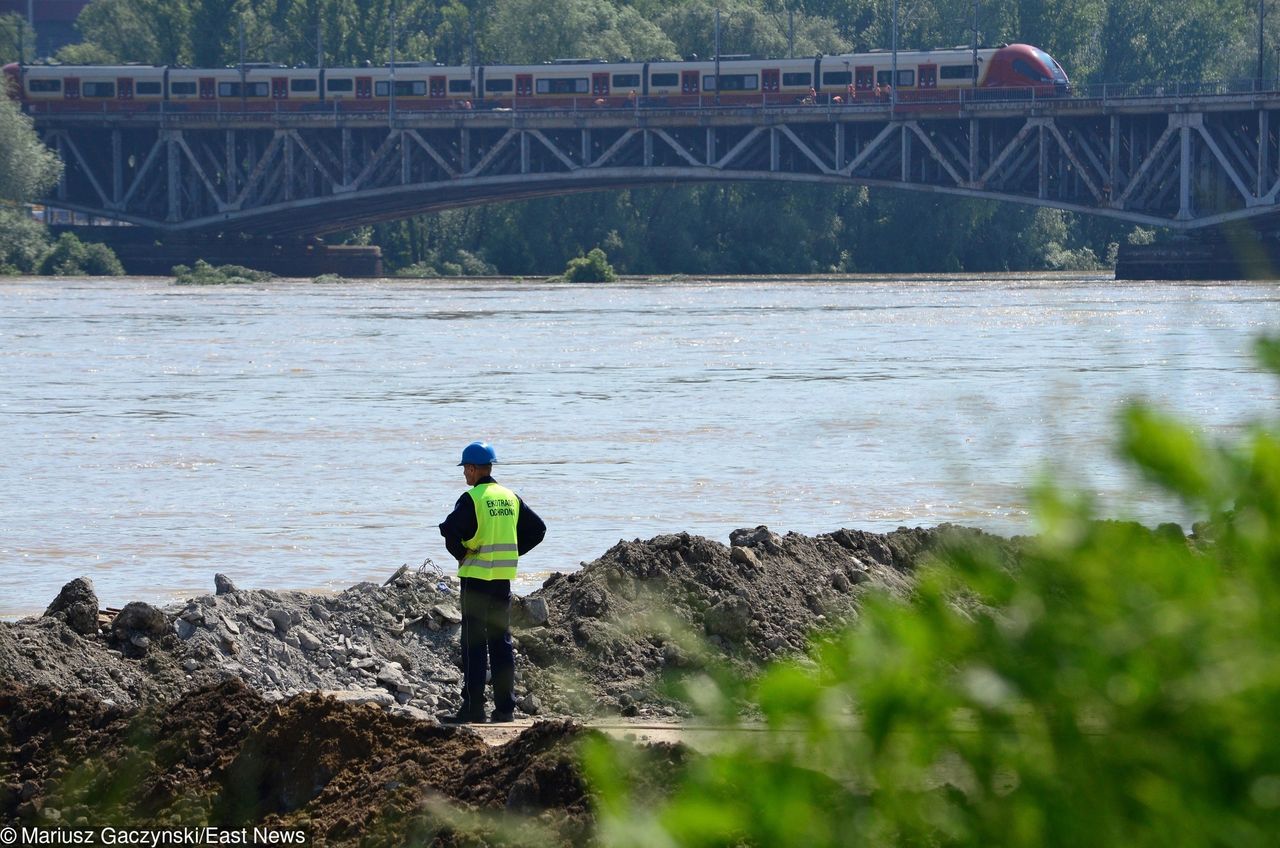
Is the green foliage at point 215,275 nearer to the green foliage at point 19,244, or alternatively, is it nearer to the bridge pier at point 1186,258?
the green foliage at point 19,244

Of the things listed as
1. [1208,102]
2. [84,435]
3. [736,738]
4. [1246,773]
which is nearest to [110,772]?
[736,738]

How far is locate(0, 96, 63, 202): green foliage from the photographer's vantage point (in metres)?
81.6

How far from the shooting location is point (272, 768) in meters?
8.34

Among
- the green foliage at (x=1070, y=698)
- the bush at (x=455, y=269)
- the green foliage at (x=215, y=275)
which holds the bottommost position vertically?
the bush at (x=455, y=269)

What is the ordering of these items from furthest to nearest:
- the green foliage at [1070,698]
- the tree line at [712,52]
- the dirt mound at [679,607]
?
the tree line at [712,52] < the dirt mound at [679,607] < the green foliage at [1070,698]

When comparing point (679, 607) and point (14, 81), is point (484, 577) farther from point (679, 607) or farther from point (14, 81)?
point (14, 81)

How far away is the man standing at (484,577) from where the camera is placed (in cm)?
1004

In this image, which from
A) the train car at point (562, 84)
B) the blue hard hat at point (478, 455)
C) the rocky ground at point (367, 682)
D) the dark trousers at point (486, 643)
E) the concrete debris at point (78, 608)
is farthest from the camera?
the train car at point (562, 84)

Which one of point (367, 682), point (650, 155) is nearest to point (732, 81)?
point (650, 155)

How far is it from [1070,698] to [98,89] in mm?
96201

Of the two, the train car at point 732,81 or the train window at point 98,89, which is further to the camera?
the train window at point 98,89

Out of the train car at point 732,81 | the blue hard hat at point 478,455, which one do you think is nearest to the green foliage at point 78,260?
the train car at point 732,81

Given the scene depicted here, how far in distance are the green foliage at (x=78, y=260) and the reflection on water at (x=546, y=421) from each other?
27687 millimetres

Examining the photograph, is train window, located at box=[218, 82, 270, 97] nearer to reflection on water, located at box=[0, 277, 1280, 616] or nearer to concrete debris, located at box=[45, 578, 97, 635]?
reflection on water, located at box=[0, 277, 1280, 616]
